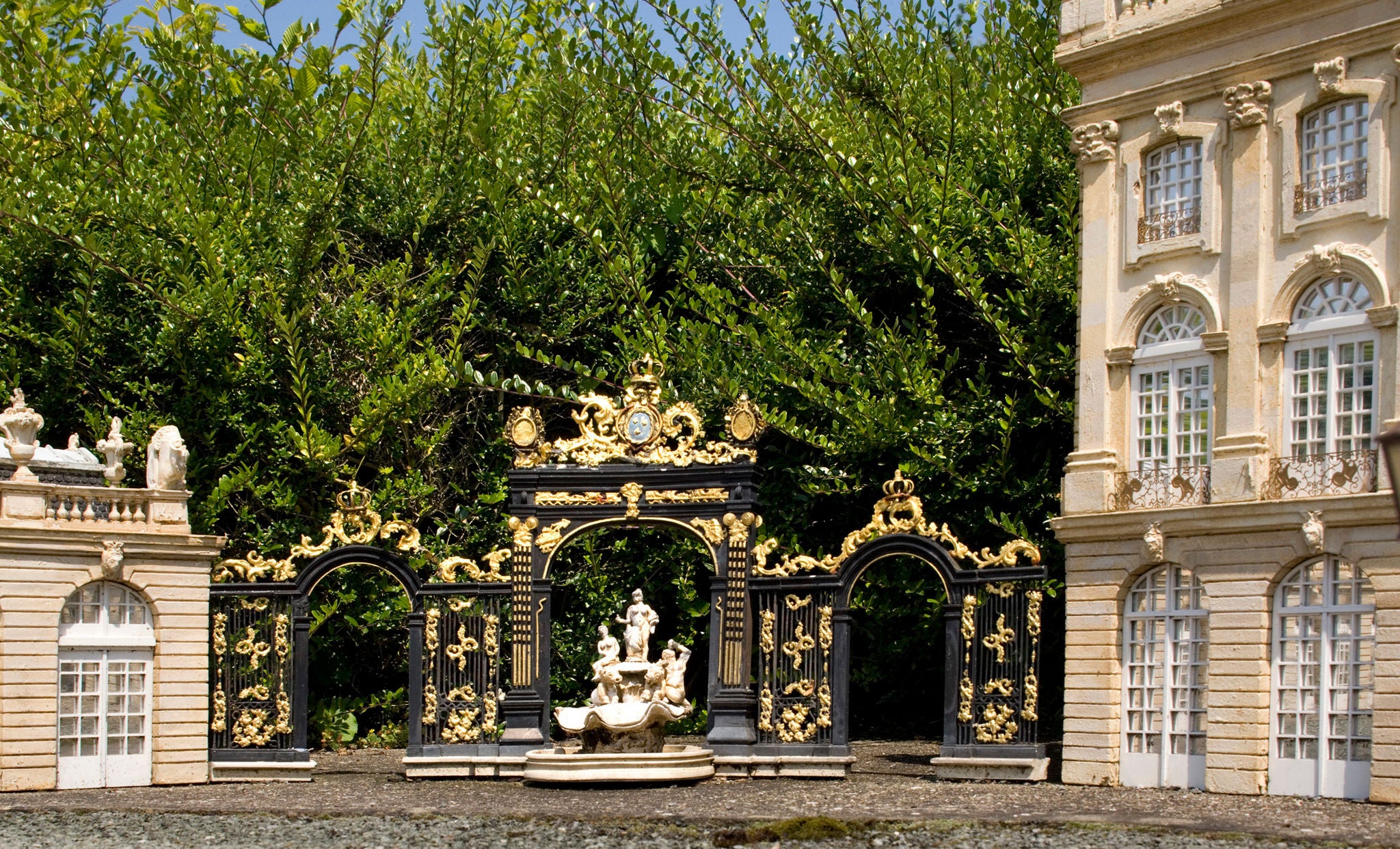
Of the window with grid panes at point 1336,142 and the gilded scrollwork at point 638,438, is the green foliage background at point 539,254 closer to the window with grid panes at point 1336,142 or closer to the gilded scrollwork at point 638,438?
the gilded scrollwork at point 638,438

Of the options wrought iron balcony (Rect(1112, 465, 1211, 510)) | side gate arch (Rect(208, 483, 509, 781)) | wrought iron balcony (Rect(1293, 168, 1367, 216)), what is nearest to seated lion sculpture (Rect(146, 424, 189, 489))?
side gate arch (Rect(208, 483, 509, 781))

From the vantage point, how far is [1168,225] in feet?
71.4

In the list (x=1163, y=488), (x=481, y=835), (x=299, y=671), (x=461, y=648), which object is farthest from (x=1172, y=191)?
(x=299, y=671)

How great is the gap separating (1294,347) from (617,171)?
446 inches

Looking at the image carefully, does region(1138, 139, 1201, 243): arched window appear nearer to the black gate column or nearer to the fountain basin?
the fountain basin

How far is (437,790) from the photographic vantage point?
72.1ft

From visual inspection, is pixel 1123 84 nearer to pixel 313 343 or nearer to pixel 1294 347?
pixel 1294 347

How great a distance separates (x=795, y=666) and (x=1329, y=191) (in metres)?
8.14

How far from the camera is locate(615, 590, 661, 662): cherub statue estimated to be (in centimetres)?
2288

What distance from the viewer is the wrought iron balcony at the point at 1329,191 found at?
2002cm

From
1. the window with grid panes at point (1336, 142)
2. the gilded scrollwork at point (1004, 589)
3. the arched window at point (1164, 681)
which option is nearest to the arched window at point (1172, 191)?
the window with grid panes at point (1336, 142)

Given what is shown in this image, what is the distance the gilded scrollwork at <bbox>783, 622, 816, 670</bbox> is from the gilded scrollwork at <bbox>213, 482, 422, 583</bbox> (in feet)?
16.0

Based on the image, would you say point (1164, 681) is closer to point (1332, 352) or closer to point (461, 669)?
point (1332, 352)

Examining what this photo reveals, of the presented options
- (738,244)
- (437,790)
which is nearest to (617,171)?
(738,244)
